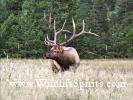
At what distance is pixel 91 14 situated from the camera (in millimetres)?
37406

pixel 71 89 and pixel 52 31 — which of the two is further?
pixel 52 31

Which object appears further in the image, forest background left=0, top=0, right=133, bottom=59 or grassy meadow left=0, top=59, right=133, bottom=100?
forest background left=0, top=0, right=133, bottom=59

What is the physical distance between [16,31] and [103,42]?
302 inches

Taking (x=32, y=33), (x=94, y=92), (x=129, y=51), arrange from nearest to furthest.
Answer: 1. (x=94, y=92)
2. (x=32, y=33)
3. (x=129, y=51)

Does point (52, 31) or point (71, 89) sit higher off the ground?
point (71, 89)

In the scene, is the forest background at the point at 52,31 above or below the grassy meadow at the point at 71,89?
below

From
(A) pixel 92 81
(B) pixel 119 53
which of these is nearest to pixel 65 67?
(A) pixel 92 81

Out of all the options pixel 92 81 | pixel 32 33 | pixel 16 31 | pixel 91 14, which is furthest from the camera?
pixel 91 14

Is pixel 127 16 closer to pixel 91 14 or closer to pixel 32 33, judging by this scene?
pixel 91 14

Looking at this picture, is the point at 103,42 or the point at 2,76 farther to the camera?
the point at 103,42

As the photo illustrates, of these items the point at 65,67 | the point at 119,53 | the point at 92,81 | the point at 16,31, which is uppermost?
the point at 92,81

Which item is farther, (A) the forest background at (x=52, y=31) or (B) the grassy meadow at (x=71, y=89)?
(A) the forest background at (x=52, y=31)

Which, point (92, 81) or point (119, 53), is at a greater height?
point (92, 81)

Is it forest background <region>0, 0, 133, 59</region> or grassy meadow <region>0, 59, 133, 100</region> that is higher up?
grassy meadow <region>0, 59, 133, 100</region>
